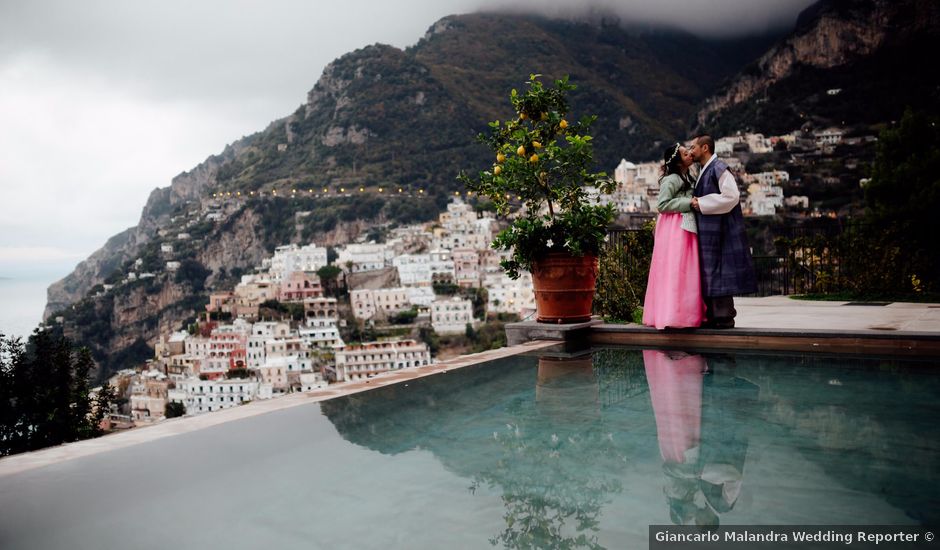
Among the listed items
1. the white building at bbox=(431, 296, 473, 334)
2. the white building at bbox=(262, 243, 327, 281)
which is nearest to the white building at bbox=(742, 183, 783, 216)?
the white building at bbox=(431, 296, 473, 334)

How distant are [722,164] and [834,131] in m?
63.1

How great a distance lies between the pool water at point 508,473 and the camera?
107 centimetres

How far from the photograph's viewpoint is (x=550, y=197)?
148 inches

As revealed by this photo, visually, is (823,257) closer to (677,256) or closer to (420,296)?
(677,256)

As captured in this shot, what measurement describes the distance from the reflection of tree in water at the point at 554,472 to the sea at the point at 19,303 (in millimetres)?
10004

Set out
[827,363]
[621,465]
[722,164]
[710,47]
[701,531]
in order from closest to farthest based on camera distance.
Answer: [701,531] < [621,465] < [827,363] < [722,164] < [710,47]

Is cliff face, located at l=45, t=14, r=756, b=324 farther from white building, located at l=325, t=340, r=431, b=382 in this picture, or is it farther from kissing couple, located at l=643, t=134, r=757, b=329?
kissing couple, located at l=643, t=134, r=757, b=329

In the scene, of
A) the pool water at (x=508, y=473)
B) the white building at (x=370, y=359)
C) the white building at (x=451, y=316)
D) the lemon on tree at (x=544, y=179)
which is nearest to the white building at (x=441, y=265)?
the white building at (x=451, y=316)

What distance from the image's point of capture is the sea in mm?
23241

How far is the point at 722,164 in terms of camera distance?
330cm

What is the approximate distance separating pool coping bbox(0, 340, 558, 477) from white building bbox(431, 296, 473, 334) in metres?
46.2

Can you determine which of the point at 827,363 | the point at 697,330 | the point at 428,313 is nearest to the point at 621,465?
the point at 827,363

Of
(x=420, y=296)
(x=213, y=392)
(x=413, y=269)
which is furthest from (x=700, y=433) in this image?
(x=413, y=269)

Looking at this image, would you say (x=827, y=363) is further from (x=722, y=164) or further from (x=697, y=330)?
(x=722, y=164)
